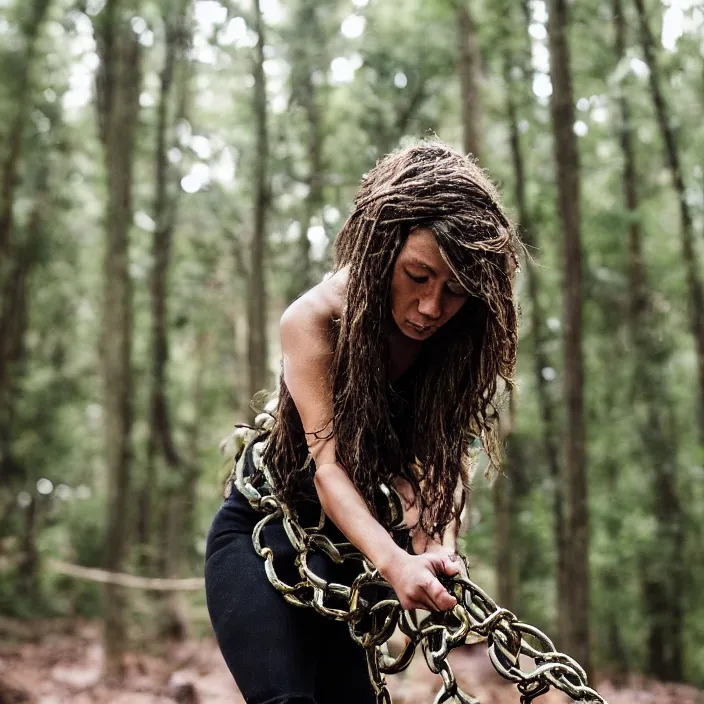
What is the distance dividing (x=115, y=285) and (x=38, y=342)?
12.3 m

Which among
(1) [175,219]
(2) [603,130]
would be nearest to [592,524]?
(2) [603,130]

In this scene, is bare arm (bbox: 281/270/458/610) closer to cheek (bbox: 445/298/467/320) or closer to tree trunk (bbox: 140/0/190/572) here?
cheek (bbox: 445/298/467/320)

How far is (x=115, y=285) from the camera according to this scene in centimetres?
1060

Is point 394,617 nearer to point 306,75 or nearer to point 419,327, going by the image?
point 419,327

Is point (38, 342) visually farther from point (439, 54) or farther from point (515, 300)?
point (515, 300)

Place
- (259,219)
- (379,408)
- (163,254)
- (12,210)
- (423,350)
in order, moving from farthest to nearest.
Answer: (163,254) → (12,210) → (259,219) → (423,350) → (379,408)

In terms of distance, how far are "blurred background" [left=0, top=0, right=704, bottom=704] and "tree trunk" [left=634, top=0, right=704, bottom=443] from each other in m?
0.04

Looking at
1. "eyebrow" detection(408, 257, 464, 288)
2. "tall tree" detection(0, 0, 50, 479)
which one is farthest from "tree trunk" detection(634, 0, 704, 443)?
"eyebrow" detection(408, 257, 464, 288)

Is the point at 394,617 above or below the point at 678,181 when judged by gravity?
below

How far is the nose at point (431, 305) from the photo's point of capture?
237 centimetres

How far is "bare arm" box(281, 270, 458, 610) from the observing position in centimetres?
221

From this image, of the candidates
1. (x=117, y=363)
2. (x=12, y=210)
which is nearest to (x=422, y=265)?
(x=117, y=363)

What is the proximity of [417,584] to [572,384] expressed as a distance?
605 centimetres

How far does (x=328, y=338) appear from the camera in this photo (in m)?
2.50
